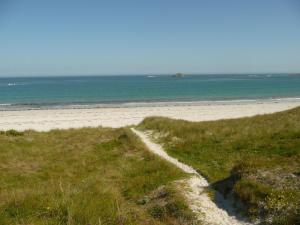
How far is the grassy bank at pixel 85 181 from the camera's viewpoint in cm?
987

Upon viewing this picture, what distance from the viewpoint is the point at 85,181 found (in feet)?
54.2

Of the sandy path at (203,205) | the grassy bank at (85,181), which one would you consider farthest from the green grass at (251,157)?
the grassy bank at (85,181)

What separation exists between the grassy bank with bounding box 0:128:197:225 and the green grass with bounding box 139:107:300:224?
6.98 feet

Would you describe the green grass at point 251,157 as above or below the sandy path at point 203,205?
above

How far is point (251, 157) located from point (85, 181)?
769cm

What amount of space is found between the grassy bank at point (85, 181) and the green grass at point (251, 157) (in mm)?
2126

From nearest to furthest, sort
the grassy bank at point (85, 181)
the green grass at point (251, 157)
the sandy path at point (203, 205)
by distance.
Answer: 1. the grassy bank at point (85, 181)
2. the sandy path at point (203, 205)
3. the green grass at point (251, 157)

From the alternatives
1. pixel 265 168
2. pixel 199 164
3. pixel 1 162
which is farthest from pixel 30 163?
pixel 265 168

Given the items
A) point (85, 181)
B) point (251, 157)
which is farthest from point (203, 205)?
point (85, 181)

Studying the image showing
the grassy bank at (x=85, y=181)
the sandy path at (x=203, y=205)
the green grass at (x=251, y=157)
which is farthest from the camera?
the green grass at (x=251, y=157)

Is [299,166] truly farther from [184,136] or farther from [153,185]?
[184,136]

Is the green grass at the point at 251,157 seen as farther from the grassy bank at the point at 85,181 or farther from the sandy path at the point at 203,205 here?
the grassy bank at the point at 85,181

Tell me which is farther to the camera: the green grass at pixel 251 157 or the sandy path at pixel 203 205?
the green grass at pixel 251 157

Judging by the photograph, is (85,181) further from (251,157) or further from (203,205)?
(251,157)
